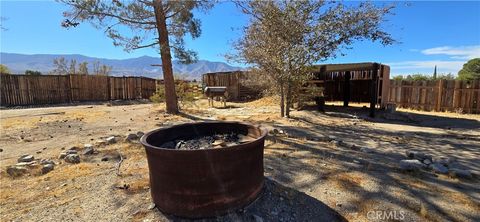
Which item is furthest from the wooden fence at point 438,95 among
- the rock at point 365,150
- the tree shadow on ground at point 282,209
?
the tree shadow on ground at point 282,209

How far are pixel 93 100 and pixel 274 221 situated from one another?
697 inches

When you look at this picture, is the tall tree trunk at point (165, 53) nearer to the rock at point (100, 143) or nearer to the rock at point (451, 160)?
the rock at point (100, 143)

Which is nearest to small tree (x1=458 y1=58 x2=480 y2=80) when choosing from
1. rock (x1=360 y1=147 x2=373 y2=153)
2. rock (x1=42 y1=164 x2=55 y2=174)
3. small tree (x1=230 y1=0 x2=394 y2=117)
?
small tree (x1=230 y1=0 x2=394 y2=117)

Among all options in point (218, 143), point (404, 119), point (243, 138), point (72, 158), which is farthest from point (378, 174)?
point (404, 119)

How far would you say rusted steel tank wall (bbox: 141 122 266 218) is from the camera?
7.36 ft

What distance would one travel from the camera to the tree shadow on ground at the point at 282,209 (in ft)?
7.79

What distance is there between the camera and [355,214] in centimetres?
251

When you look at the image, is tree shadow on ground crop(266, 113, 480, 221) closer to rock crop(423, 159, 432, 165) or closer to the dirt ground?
the dirt ground

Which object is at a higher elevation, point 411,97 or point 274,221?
point 411,97

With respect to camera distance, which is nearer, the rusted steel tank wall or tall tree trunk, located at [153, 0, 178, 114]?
the rusted steel tank wall

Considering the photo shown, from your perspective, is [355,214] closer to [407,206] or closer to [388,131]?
[407,206]

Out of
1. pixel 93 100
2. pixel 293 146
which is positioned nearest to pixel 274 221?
pixel 293 146

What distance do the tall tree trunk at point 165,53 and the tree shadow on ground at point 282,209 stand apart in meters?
7.02

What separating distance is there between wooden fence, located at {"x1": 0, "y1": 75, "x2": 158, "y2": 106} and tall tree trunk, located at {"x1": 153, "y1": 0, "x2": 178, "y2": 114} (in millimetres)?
9959
